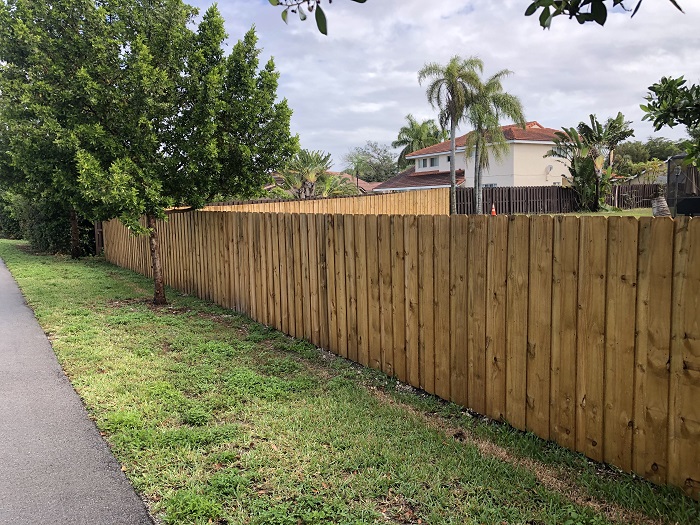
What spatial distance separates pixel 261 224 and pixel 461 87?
2996 centimetres

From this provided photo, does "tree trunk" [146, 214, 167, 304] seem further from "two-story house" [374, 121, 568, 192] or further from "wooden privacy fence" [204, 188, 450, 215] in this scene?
"two-story house" [374, 121, 568, 192]

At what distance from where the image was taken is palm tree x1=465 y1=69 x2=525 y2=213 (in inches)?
1373

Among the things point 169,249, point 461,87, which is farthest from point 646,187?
point 169,249

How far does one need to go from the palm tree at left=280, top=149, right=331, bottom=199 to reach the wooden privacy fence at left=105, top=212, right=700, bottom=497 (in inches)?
1040

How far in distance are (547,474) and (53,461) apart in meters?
3.33

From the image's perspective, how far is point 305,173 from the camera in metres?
32.5

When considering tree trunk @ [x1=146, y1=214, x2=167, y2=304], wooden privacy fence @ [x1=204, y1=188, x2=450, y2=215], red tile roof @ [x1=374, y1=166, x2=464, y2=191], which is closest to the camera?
tree trunk @ [x1=146, y1=214, x2=167, y2=304]

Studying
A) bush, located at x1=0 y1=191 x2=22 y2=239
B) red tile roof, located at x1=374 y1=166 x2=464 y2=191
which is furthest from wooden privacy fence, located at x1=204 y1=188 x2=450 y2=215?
bush, located at x1=0 y1=191 x2=22 y2=239

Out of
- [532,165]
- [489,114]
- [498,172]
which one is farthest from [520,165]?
[489,114]

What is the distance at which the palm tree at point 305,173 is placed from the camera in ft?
107

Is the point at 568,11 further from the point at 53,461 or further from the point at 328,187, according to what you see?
the point at 328,187

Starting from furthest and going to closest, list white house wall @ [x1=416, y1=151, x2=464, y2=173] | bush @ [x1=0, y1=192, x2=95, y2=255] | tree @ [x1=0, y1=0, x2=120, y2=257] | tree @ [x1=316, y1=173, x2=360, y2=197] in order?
white house wall @ [x1=416, y1=151, x2=464, y2=173]
tree @ [x1=316, y1=173, x2=360, y2=197]
bush @ [x1=0, y1=192, x2=95, y2=255]
tree @ [x1=0, y1=0, x2=120, y2=257]

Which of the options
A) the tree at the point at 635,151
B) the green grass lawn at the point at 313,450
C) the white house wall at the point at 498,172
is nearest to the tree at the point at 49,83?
the green grass lawn at the point at 313,450

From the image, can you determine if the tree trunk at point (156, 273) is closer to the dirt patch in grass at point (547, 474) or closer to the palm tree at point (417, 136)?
the dirt patch in grass at point (547, 474)
